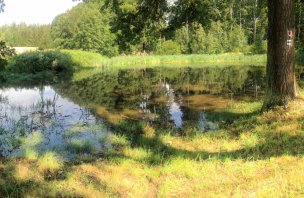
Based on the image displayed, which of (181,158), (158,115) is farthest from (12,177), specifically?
(158,115)

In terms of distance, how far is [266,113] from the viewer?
9.62m

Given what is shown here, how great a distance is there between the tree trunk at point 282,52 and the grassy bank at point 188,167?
35 cm

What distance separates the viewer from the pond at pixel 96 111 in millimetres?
9961

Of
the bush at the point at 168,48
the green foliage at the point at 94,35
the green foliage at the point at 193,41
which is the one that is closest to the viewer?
the green foliage at the point at 193,41

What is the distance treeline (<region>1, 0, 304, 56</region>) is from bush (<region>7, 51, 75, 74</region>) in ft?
8.28

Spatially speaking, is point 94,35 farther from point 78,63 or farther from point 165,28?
point 165,28

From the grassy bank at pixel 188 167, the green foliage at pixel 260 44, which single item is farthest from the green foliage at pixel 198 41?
the grassy bank at pixel 188 167

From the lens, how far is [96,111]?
14883 mm

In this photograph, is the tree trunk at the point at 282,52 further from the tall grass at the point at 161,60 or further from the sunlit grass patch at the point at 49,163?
the tall grass at the point at 161,60

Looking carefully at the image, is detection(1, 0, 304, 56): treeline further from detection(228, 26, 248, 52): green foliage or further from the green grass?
the green grass

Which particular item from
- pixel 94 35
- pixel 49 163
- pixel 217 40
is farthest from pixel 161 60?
pixel 49 163

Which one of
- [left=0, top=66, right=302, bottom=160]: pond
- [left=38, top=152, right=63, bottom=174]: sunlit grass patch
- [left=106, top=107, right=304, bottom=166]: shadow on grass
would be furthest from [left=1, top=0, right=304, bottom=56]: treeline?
[left=38, top=152, right=63, bottom=174]: sunlit grass patch

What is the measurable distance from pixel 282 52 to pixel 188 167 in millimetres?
4513

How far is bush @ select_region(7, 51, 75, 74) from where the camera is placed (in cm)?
3578
